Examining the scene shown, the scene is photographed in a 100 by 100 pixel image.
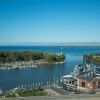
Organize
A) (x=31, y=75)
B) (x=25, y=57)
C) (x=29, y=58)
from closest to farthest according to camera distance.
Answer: (x=31, y=75), (x=25, y=57), (x=29, y=58)

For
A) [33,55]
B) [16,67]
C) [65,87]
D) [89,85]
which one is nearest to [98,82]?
[89,85]

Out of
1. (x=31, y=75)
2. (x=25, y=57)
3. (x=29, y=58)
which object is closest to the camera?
(x=31, y=75)

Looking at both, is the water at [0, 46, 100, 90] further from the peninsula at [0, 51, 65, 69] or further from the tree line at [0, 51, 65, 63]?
the tree line at [0, 51, 65, 63]

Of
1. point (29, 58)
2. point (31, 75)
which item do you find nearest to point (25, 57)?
point (29, 58)

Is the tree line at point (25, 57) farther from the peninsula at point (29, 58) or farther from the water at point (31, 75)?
the water at point (31, 75)

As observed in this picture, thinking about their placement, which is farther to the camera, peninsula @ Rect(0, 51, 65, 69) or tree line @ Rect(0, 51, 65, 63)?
tree line @ Rect(0, 51, 65, 63)

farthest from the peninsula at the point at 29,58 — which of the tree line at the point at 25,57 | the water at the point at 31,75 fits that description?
the water at the point at 31,75

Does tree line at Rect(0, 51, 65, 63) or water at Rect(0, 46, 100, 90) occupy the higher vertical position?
tree line at Rect(0, 51, 65, 63)

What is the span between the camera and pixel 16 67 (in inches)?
1389

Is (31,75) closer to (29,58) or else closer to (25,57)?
(25,57)

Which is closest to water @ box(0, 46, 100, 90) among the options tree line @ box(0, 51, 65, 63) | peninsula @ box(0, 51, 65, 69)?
peninsula @ box(0, 51, 65, 69)

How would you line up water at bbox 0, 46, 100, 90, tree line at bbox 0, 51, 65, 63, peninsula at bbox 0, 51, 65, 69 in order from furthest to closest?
tree line at bbox 0, 51, 65, 63
peninsula at bbox 0, 51, 65, 69
water at bbox 0, 46, 100, 90

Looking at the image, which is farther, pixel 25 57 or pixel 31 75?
pixel 25 57

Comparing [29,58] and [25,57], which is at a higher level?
[25,57]
